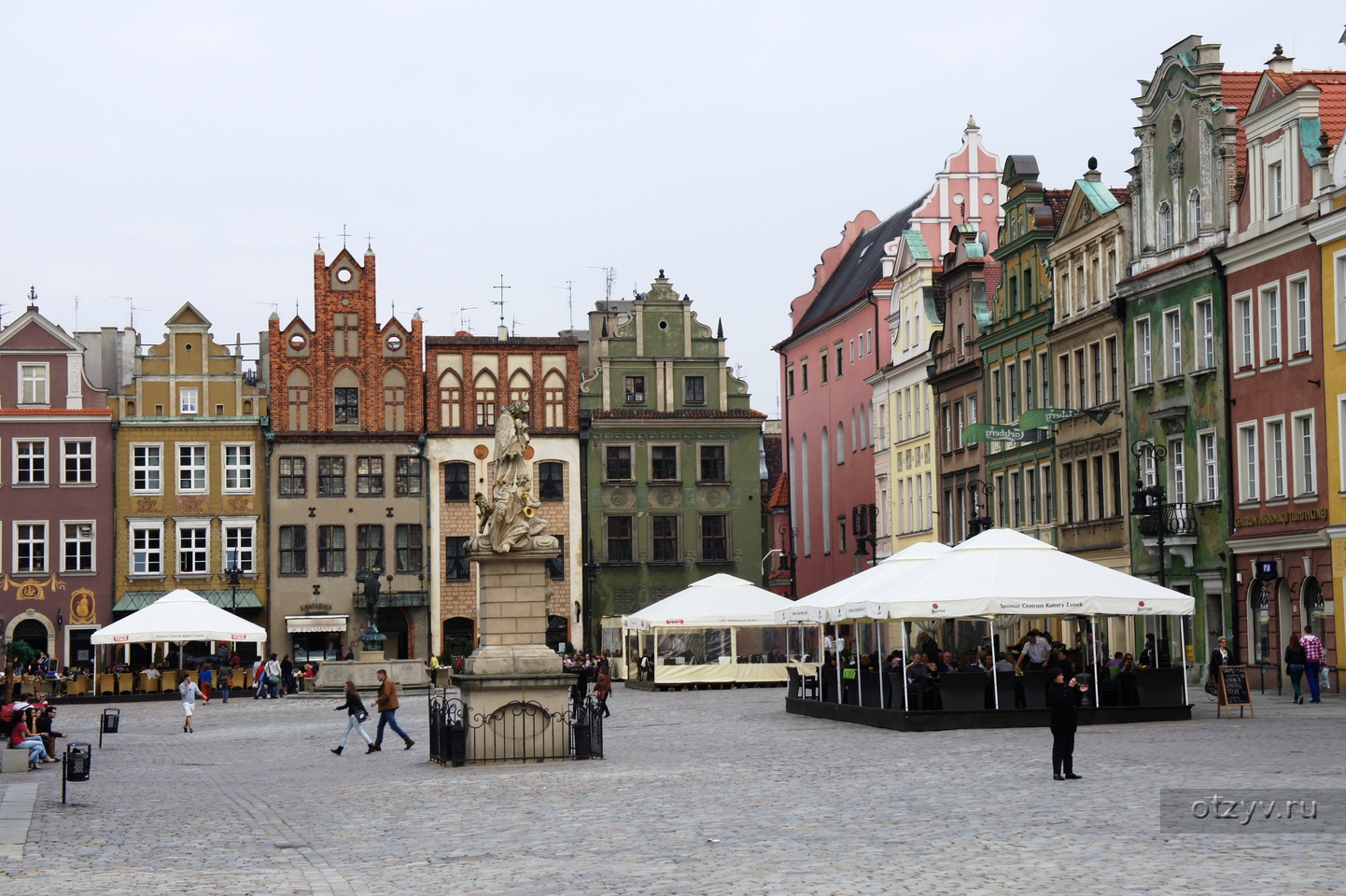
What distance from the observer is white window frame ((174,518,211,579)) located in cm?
7200

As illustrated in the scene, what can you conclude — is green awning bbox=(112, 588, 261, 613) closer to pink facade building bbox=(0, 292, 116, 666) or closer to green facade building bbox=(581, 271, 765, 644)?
pink facade building bbox=(0, 292, 116, 666)

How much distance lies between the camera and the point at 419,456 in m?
74.2

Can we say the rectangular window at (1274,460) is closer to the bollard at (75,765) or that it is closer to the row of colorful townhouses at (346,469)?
the bollard at (75,765)

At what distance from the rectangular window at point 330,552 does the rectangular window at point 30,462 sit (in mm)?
10043

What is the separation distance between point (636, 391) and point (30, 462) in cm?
2238

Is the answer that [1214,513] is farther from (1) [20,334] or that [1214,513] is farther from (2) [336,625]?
(1) [20,334]

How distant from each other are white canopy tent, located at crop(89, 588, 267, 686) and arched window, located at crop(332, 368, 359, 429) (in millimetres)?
20440

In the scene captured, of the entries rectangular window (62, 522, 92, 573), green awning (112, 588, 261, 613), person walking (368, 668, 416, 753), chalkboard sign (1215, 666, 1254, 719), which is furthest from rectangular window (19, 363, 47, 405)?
chalkboard sign (1215, 666, 1254, 719)

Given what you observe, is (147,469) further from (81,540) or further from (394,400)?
(394,400)

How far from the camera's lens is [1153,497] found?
150ft

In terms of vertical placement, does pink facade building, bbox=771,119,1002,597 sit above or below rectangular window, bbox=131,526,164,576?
above

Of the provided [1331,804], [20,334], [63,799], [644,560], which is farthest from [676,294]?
[1331,804]

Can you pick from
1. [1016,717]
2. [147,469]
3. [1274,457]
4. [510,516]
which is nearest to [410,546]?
[147,469]

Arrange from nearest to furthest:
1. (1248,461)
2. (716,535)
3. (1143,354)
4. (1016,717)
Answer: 1. (1016,717)
2. (1248,461)
3. (1143,354)
4. (716,535)
